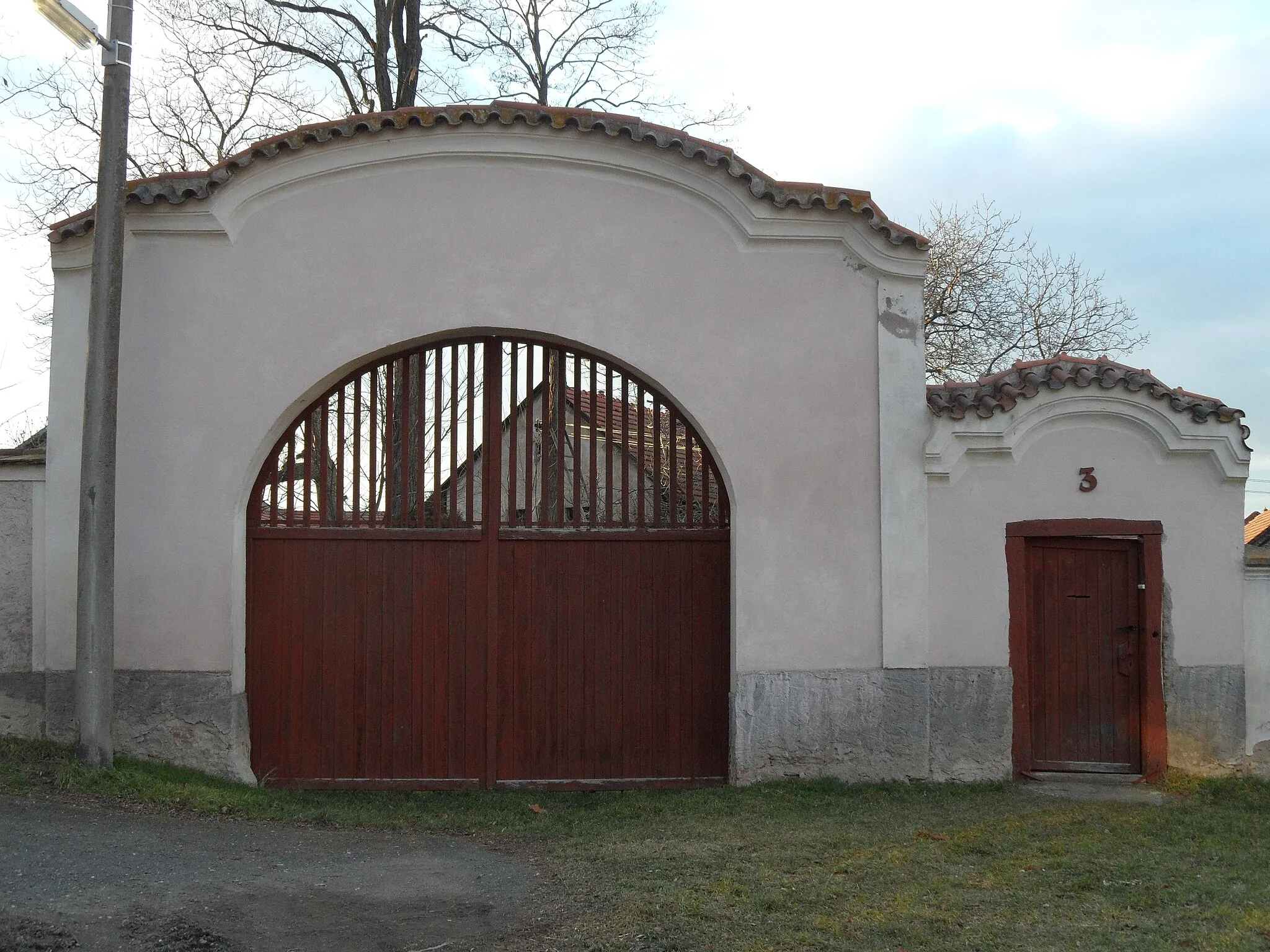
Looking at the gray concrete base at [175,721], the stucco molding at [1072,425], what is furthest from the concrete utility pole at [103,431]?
the stucco molding at [1072,425]

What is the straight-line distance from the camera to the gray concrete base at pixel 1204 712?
8719mm

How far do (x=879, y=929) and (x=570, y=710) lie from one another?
3.90 metres

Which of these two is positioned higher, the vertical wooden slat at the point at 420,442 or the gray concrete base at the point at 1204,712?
the vertical wooden slat at the point at 420,442

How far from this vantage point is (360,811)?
7.88 m

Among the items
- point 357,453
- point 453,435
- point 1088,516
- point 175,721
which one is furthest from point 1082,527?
point 175,721

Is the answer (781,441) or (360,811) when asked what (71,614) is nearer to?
(360,811)

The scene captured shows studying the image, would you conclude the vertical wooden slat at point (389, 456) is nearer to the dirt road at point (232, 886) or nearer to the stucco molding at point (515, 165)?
the stucco molding at point (515, 165)

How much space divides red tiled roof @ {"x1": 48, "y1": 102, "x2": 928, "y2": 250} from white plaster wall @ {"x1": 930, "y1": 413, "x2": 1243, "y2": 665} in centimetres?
192

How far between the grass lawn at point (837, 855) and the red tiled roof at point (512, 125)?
4.19 metres

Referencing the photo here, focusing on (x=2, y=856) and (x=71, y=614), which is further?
(x=71, y=614)

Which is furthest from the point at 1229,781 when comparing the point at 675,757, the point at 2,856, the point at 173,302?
the point at 173,302

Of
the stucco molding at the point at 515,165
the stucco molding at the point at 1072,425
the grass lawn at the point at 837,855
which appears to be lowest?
the grass lawn at the point at 837,855

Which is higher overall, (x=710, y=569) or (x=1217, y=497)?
(x=1217, y=497)

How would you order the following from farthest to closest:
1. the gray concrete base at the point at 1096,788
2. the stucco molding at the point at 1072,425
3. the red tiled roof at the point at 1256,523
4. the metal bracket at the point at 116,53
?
the red tiled roof at the point at 1256,523
the stucco molding at the point at 1072,425
the gray concrete base at the point at 1096,788
the metal bracket at the point at 116,53
